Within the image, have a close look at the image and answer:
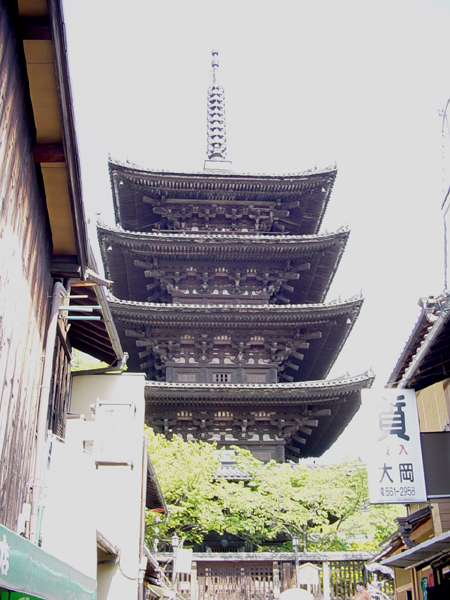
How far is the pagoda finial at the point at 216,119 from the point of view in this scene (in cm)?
3181

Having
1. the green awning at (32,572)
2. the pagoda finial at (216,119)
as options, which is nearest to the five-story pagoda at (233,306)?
the pagoda finial at (216,119)

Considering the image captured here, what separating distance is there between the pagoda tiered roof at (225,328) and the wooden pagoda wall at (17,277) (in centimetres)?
1589

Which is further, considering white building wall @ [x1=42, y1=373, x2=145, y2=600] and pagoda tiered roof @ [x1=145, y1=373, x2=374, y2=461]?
pagoda tiered roof @ [x1=145, y1=373, x2=374, y2=461]

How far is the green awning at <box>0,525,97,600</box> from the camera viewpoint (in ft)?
12.2

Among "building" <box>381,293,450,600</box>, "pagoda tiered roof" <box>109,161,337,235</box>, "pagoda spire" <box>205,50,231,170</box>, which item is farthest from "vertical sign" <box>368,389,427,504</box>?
"pagoda spire" <box>205,50,231,170</box>

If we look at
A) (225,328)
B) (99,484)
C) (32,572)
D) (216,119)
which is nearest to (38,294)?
(32,572)

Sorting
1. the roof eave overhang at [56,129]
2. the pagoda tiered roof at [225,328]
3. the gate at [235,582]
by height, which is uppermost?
the pagoda tiered roof at [225,328]

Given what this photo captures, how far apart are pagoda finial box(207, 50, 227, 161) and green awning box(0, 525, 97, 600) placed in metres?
26.3

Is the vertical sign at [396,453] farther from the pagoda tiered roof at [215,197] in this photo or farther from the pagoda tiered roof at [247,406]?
the pagoda tiered roof at [215,197]

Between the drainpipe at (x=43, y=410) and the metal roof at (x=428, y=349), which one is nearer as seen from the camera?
the drainpipe at (x=43, y=410)

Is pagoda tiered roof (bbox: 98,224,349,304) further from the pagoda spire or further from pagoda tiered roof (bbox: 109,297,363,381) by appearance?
the pagoda spire

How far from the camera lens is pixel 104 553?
34.3 feet

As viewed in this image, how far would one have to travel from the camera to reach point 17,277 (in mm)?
6055

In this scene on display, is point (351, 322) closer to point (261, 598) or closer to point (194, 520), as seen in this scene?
point (194, 520)
